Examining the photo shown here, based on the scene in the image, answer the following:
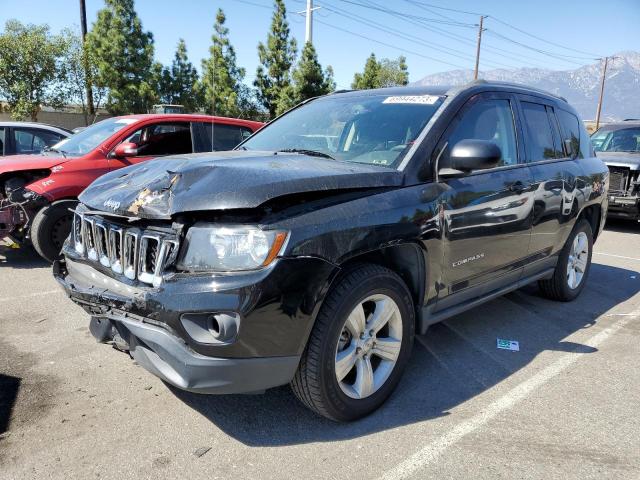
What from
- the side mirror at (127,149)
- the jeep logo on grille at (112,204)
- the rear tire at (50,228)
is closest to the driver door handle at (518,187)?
the jeep logo on grille at (112,204)

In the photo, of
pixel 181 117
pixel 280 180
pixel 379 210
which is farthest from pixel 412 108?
pixel 181 117

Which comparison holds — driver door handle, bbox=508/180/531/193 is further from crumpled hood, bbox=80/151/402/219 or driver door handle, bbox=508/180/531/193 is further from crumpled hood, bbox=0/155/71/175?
crumpled hood, bbox=0/155/71/175

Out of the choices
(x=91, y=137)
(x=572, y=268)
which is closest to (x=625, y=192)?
(x=572, y=268)

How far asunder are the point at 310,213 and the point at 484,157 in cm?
119

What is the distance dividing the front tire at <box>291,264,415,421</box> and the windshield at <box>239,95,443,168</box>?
81cm

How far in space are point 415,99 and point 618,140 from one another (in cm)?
908

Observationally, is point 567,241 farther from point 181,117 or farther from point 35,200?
point 35,200

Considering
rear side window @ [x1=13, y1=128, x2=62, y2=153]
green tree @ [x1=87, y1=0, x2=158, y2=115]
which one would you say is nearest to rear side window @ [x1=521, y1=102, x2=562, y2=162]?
rear side window @ [x1=13, y1=128, x2=62, y2=153]

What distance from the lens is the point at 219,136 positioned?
7.05 m

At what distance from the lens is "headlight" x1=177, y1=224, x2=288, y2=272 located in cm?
232

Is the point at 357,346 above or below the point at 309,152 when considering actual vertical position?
below

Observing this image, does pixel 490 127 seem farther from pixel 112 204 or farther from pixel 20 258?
pixel 20 258

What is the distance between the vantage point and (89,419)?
2838mm

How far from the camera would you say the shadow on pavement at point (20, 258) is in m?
6.12
